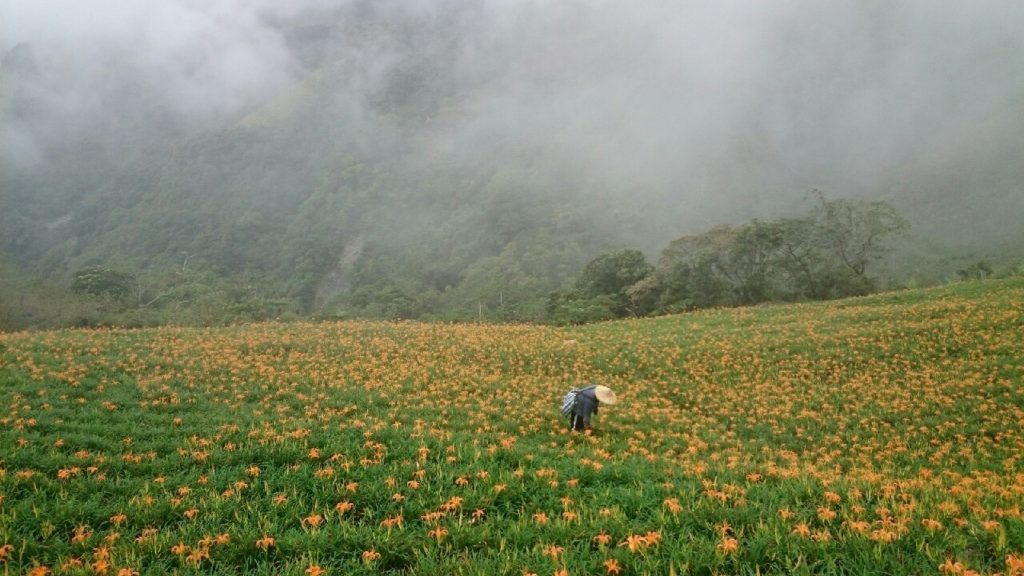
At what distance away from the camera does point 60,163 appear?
142750 millimetres

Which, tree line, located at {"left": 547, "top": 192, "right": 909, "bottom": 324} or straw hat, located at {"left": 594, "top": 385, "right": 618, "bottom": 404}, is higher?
tree line, located at {"left": 547, "top": 192, "right": 909, "bottom": 324}

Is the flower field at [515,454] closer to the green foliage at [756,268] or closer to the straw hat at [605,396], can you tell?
the straw hat at [605,396]

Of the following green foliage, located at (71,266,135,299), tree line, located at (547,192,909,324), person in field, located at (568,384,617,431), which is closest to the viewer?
person in field, located at (568,384,617,431)

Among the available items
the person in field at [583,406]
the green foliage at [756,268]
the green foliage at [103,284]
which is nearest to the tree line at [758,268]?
Answer: the green foliage at [756,268]

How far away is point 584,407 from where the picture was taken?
1110 centimetres

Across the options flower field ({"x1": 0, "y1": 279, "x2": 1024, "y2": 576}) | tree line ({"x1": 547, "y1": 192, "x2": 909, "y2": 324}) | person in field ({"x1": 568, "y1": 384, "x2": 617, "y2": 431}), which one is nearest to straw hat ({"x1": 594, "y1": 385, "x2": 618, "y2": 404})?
person in field ({"x1": 568, "y1": 384, "x2": 617, "y2": 431})

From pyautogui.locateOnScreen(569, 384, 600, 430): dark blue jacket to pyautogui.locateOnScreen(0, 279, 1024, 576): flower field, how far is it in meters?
0.49

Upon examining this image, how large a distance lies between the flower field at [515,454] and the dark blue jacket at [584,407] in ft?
1.60

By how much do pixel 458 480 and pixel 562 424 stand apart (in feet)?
16.8

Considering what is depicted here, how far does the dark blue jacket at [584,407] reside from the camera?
1109 centimetres

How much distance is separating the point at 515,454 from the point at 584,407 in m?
3.00

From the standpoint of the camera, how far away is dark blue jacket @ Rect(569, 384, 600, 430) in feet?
36.4

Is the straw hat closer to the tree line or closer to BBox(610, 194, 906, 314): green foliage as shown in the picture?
the tree line

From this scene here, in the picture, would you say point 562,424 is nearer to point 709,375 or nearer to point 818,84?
point 709,375
